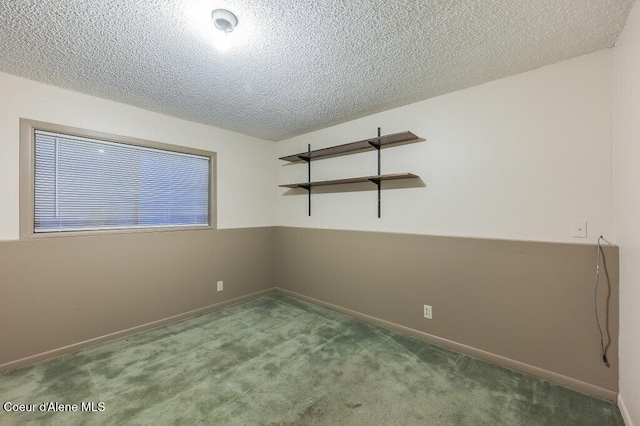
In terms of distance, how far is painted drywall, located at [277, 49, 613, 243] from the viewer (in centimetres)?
193

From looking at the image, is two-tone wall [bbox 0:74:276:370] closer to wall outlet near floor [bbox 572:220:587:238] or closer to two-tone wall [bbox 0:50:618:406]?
two-tone wall [bbox 0:50:618:406]

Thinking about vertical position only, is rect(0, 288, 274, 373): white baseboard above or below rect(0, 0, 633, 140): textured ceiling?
below

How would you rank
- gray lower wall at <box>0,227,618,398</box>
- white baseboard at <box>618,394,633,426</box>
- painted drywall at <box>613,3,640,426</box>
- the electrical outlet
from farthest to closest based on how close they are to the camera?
the electrical outlet → gray lower wall at <box>0,227,618,398</box> → white baseboard at <box>618,394,633,426</box> → painted drywall at <box>613,3,640,426</box>

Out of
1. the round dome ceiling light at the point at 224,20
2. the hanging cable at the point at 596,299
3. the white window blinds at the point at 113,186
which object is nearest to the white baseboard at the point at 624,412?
the hanging cable at the point at 596,299

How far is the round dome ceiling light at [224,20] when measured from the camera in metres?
1.50

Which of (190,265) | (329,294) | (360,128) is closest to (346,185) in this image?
(360,128)

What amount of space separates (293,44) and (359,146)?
1554 mm

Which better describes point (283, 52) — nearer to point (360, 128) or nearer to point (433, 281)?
point (360, 128)

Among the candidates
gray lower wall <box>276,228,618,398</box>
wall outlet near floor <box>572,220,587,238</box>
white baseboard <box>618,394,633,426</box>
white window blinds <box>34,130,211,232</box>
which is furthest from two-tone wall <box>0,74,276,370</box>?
white baseboard <box>618,394,633,426</box>

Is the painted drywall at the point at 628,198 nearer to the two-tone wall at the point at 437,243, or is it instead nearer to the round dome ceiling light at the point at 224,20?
the two-tone wall at the point at 437,243

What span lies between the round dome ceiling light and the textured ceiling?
1.4 inches

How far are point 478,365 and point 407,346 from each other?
58 cm

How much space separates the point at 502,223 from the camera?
229 centimetres

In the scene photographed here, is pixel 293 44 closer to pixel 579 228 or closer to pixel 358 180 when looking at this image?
pixel 358 180
